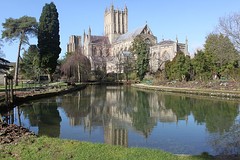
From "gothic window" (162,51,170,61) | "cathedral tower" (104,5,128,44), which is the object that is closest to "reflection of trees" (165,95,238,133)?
"gothic window" (162,51,170,61)

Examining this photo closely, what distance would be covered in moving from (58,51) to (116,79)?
22.2m

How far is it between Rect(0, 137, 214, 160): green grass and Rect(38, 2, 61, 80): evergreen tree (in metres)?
34.4

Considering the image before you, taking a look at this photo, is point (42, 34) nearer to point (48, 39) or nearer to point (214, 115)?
point (48, 39)

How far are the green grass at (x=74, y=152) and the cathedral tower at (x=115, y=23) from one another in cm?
9380

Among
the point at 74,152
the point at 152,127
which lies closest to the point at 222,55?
the point at 152,127

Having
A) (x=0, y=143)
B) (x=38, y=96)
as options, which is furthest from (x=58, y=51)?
(x=0, y=143)

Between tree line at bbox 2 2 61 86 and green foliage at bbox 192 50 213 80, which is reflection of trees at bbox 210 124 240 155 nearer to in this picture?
green foliage at bbox 192 50 213 80

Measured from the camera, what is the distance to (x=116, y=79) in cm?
6272

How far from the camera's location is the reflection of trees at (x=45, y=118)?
478 inches

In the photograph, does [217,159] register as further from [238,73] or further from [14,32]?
[14,32]

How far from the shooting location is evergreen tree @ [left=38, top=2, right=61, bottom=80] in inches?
1618

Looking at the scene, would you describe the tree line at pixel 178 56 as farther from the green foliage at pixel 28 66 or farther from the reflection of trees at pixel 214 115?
the reflection of trees at pixel 214 115

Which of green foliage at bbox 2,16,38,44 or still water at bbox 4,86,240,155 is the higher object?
green foliage at bbox 2,16,38,44

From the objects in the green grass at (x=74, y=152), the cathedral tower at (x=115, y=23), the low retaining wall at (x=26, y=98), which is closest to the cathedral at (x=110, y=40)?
the cathedral tower at (x=115, y=23)
